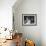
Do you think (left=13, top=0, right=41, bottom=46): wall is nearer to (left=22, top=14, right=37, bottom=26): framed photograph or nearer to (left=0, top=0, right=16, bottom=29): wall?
(left=22, top=14, right=37, bottom=26): framed photograph

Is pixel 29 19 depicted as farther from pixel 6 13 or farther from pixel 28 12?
pixel 6 13

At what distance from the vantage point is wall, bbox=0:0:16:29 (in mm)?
4457

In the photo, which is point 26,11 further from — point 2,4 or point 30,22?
point 2,4

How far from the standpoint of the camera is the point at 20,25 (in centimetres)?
569

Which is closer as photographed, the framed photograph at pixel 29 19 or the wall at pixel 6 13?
the wall at pixel 6 13

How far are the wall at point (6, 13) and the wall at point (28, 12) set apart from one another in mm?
1131

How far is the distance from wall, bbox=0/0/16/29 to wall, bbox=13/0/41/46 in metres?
1.13

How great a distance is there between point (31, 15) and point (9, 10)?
149 cm

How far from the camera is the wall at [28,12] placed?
222 inches

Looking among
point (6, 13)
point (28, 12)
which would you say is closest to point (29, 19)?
point (28, 12)

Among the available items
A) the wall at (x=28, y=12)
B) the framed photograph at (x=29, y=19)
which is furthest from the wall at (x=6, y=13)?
the framed photograph at (x=29, y=19)

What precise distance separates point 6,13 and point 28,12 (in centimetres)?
147

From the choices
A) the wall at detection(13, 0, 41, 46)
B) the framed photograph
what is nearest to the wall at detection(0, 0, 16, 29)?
the wall at detection(13, 0, 41, 46)

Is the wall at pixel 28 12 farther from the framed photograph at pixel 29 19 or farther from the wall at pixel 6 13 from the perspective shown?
the wall at pixel 6 13
